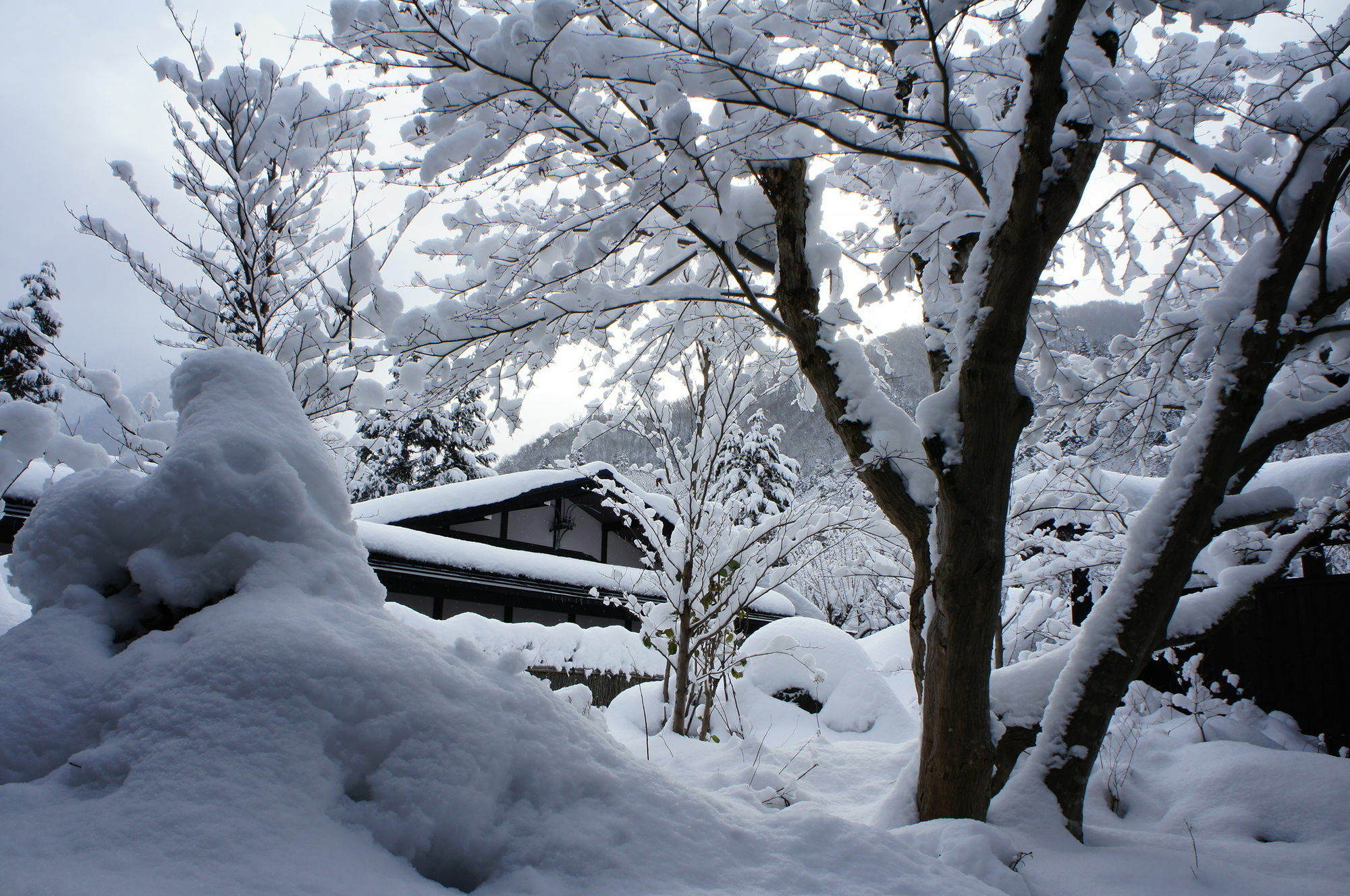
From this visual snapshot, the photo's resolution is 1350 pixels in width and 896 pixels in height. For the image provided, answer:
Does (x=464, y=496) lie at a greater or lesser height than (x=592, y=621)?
greater

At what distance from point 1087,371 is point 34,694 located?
22.4 feet

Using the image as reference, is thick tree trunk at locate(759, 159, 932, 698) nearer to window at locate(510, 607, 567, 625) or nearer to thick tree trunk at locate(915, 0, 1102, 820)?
thick tree trunk at locate(915, 0, 1102, 820)

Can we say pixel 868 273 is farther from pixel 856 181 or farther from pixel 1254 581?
pixel 1254 581

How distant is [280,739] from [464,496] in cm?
1255

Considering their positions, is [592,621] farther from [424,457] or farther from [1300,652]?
[424,457]

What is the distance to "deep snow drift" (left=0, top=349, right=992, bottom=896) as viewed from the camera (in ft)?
4.27

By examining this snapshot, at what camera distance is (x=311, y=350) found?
219 inches

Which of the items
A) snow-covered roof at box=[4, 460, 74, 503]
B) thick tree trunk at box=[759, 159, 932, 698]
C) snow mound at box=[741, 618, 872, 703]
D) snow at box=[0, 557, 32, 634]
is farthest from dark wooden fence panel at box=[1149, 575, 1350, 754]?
snow-covered roof at box=[4, 460, 74, 503]

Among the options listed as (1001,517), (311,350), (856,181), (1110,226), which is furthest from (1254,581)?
(311,350)

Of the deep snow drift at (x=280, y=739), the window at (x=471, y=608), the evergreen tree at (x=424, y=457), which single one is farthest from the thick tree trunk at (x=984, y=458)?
the evergreen tree at (x=424, y=457)

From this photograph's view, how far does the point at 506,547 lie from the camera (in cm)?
1517

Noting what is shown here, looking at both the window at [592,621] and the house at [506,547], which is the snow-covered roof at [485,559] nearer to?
the house at [506,547]

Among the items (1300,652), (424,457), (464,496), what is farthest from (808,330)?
(424,457)

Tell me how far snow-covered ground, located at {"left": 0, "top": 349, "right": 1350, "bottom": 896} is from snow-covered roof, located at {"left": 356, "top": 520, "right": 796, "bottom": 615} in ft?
20.7
